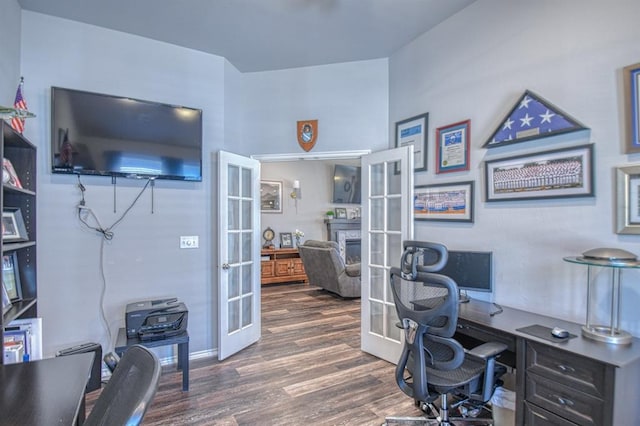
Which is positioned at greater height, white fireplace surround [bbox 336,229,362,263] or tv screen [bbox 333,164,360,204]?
tv screen [bbox 333,164,360,204]

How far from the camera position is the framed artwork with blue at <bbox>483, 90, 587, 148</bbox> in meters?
2.14

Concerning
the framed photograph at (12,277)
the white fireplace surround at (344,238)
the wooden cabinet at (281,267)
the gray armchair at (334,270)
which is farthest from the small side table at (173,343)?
the white fireplace surround at (344,238)

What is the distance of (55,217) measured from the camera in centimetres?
277

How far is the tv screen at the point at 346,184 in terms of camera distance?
8078 millimetres

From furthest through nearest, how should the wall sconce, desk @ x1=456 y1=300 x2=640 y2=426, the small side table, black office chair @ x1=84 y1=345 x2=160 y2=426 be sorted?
the wall sconce
the small side table
desk @ x1=456 y1=300 x2=640 y2=426
black office chair @ x1=84 y1=345 x2=160 y2=426

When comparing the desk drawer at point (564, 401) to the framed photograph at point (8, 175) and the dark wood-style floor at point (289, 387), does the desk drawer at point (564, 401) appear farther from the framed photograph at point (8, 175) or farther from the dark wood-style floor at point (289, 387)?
the framed photograph at point (8, 175)

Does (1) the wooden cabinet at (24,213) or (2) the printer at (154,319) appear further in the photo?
(2) the printer at (154,319)

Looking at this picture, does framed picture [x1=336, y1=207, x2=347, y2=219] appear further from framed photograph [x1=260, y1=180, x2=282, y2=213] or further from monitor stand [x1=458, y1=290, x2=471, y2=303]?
monitor stand [x1=458, y1=290, x2=471, y2=303]

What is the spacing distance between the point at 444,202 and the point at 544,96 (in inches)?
42.3

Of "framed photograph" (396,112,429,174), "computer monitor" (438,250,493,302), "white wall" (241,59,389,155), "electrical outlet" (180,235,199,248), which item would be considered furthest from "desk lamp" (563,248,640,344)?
"electrical outlet" (180,235,199,248)

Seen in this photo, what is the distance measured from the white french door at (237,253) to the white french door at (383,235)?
124 centimetres

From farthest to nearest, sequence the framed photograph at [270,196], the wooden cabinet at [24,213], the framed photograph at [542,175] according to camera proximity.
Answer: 1. the framed photograph at [270,196]
2. the wooden cabinet at [24,213]
3. the framed photograph at [542,175]

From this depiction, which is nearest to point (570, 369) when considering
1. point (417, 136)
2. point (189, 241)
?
point (417, 136)

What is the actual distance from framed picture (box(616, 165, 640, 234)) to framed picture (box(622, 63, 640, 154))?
0.12 metres
